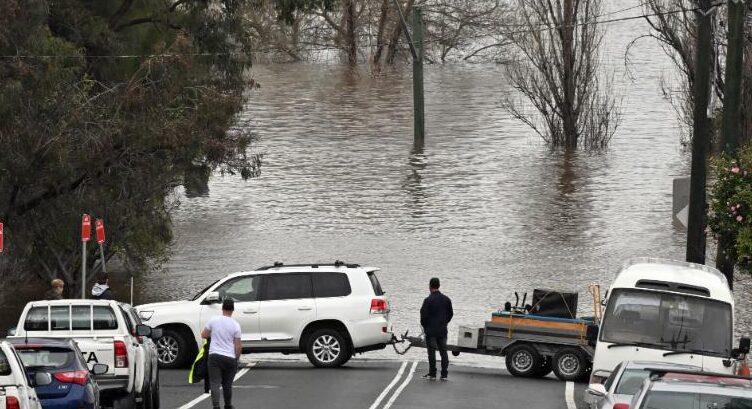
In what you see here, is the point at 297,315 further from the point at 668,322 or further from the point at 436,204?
the point at 436,204

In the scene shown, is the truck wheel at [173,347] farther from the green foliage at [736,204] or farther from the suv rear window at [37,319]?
the green foliage at [736,204]

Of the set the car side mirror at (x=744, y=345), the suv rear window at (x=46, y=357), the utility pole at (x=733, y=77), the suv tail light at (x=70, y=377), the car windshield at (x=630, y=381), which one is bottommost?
the car side mirror at (x=744, y=345)

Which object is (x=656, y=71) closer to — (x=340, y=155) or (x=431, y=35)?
(x=431, y=35)

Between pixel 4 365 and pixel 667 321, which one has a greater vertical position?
pixel 4 365

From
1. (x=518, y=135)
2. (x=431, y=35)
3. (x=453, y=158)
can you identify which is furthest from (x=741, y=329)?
(x=431, y=35)

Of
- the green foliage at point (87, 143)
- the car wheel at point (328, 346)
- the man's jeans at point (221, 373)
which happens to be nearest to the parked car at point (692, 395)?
the man's jeans at point (221, 373)

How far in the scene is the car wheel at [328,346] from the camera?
2388 cm

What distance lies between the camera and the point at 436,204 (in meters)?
49.6

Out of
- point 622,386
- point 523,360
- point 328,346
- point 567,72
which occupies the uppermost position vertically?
point 567,72

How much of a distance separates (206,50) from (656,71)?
53292 millimetres

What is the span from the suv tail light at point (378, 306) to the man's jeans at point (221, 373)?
589cm

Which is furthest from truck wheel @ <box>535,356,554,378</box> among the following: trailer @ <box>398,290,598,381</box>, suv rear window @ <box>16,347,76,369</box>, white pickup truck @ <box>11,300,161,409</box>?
suv rear window @ <box>16,347,76,369</box>

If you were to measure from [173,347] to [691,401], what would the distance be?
1256 cm

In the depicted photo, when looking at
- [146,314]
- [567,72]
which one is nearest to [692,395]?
[146,314]
